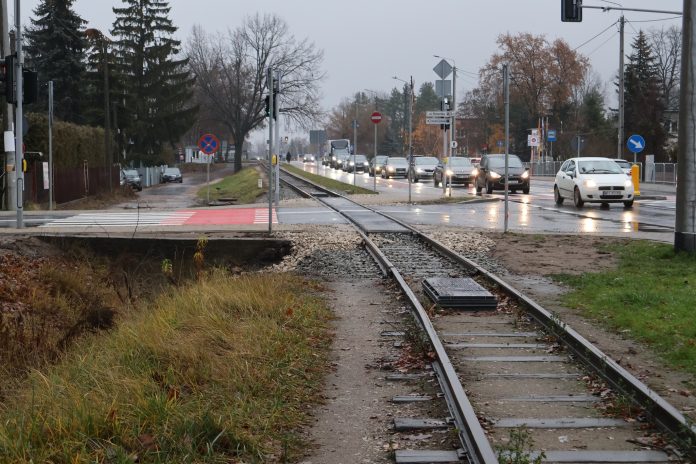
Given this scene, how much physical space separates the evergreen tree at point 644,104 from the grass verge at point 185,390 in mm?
62358

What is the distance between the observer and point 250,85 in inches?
3578

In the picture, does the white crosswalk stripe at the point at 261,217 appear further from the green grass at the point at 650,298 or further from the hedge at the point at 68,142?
the hedge at the point at 68,142

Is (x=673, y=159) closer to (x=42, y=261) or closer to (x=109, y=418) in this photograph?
(x=42, y=261)

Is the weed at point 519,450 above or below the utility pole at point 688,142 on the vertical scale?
below

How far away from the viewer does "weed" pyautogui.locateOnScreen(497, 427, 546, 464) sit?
4930mm

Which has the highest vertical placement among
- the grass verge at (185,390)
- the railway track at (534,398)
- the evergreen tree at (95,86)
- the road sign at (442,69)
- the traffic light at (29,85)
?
the evergreen tree at (95,86)

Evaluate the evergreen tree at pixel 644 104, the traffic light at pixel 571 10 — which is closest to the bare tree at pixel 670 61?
the evergreen tree at pixel 644 104

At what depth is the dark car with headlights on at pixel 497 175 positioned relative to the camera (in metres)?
38.4

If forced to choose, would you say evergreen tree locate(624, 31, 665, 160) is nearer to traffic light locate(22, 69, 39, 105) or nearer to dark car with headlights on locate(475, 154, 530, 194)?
dark car with headlights on locate(475, 154, 530, 194)

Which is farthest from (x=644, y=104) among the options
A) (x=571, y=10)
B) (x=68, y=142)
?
(x=571, y=10)

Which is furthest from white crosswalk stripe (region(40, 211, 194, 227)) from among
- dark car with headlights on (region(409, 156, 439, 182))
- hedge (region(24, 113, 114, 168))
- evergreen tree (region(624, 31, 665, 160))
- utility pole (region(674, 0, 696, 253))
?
evergreen tree (region(624, 31, 665, 160))

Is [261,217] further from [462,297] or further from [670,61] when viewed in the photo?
[670,61]

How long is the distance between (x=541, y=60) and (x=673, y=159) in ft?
84.9

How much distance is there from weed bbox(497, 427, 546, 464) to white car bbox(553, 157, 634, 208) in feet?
77.1
